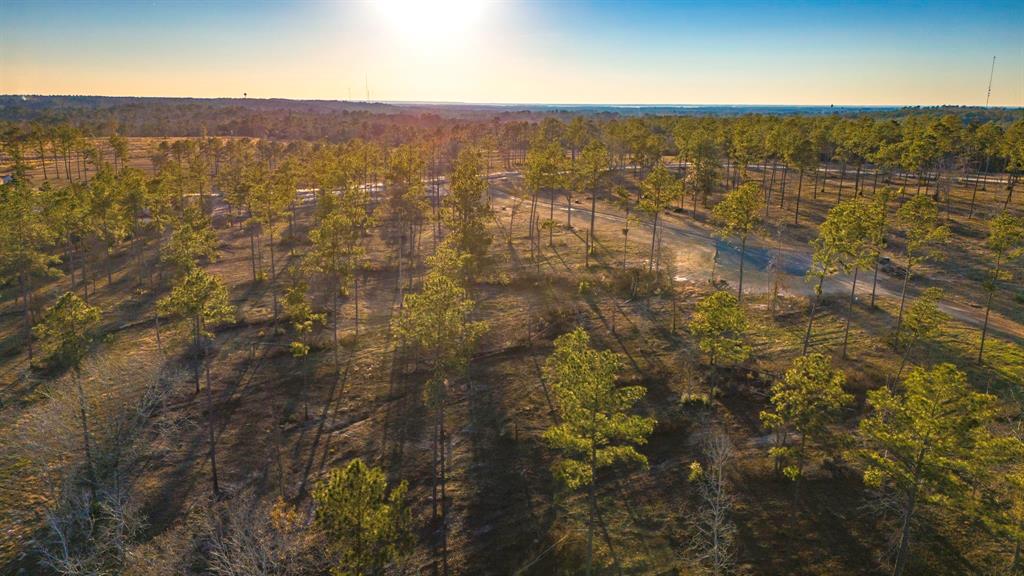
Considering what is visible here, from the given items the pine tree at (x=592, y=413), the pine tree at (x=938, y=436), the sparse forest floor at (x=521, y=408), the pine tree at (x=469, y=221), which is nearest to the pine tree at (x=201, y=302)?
the sparse forest floor at (x=521, y=408)

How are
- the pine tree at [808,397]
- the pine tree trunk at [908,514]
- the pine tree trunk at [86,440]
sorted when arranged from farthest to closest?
the pine tree trunk at [86,440], the pine tree at [808,397], the pine tree trunk at [908,514]

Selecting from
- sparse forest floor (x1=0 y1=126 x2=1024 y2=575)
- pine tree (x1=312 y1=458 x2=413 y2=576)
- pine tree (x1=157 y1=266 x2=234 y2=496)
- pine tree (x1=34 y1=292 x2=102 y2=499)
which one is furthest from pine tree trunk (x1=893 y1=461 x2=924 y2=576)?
pine tree (x1=34 y1=292 x2=102 y2=499)

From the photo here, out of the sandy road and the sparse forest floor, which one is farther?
the sandy road

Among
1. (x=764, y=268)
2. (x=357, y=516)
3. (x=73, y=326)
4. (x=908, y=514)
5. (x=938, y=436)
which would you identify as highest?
(x=938, y=436)

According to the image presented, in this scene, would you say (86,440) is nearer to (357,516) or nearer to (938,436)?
(357,516)

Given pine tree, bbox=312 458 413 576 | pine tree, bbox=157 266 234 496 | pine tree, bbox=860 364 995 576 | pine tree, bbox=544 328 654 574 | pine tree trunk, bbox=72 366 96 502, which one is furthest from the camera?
pine tree, bbox=157 266 234 496

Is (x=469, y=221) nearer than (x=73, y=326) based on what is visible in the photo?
No

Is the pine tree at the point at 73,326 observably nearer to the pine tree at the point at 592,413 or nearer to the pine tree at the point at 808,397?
the pine tree at the point at 592,413

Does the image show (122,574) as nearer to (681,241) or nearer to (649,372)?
(649,372)

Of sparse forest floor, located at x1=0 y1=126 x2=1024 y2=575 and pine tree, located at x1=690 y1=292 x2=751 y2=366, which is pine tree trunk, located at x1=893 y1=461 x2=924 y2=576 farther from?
pine tree, located at x1=690 y1=292 x2=751 y2=366

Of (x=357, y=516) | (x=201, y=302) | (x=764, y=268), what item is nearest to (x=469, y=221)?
(x=201, y=302)

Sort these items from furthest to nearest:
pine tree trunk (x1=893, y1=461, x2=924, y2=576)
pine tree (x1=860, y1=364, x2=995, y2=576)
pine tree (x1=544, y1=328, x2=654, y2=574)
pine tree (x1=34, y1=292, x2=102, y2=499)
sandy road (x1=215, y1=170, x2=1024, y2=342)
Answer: sandy road (x1=215, y1=170, x2=1024, y2=342) < pine tree (x1=34, y1=292, x2=102, y2=499) < pine tree (x1=544, y1=328, x2=654, y2=574) < pine tree trunk (x1=893, y1=461, x2=924, y2=576) < pine tree (x1=860, y1=364, x2=995, y2=576)
